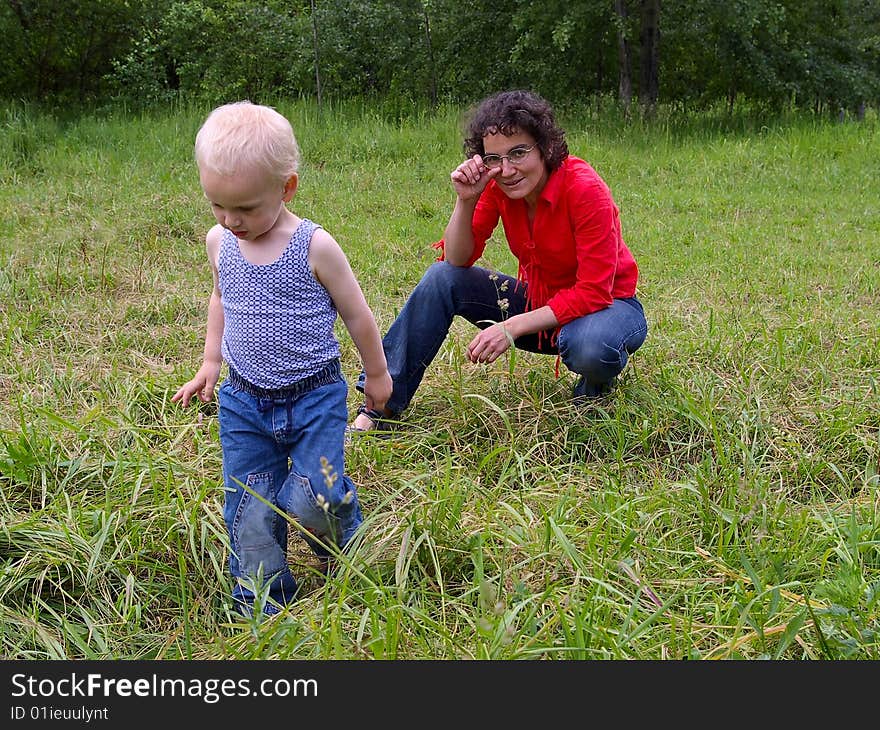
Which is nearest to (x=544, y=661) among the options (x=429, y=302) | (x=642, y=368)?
(x=429, y=302)

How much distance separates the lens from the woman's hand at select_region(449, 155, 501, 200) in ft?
9.36

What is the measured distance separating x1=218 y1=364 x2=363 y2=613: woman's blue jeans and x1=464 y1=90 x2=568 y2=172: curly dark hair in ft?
3.55

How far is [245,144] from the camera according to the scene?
196 centimetres

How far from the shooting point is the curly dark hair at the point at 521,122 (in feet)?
9.16

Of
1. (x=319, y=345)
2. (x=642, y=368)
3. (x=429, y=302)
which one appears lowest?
(x=642, y=368)

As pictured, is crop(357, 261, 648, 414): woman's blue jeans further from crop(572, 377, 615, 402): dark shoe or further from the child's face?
the child's face

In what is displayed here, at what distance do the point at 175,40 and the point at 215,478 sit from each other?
33.6 feet

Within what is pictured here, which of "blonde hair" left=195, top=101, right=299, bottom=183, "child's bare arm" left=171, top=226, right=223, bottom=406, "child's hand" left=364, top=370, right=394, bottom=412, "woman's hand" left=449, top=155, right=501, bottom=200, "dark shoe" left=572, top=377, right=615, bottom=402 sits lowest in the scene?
"dark shoe" left=572, top=377, right=615, bottom=402

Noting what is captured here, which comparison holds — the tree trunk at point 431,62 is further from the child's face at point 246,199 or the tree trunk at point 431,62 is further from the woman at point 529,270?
the child's face at point 246,199

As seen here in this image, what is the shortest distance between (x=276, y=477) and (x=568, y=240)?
1.28 metres

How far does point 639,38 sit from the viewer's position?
11.5 m

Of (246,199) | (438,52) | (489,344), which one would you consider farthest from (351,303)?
(438,52)

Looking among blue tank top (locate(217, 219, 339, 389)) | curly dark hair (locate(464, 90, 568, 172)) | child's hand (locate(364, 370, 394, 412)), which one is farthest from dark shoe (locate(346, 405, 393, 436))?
curly dark hair (locate(464, 90, 568, 172))

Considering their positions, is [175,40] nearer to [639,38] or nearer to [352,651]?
[639,38]
